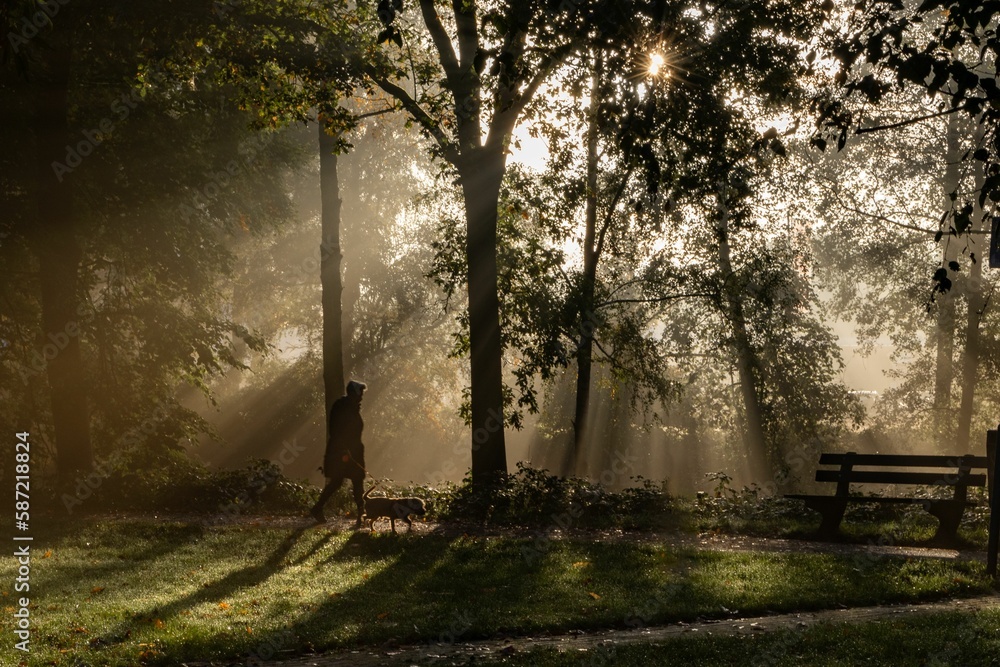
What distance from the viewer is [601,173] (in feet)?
70.1

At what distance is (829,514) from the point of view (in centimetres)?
1335

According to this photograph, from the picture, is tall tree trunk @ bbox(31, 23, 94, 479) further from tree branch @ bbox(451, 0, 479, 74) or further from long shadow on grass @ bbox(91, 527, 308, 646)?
tree branch @ bbox(451, 0, 479, 74)

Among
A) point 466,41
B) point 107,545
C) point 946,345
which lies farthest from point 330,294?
point 946,345

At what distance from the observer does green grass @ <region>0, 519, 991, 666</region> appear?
7.96 metres

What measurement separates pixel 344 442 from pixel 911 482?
785cm

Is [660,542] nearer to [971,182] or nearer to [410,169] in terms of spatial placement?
[971,182]

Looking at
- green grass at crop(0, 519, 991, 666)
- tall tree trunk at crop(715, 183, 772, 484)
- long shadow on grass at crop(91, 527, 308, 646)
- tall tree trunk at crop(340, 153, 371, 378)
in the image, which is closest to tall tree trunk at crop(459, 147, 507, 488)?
green grass at crop(0, 519, 991, 666)

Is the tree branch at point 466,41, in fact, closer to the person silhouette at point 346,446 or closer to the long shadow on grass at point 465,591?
the person silhouette at point 346,446

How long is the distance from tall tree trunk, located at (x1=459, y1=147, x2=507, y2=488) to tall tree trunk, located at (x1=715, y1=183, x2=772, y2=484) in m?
6.09

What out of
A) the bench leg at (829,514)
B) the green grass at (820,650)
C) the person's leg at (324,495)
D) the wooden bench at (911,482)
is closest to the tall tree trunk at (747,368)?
the wooden bench at (911,482)

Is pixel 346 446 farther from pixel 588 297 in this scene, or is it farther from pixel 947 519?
pixel 947 519

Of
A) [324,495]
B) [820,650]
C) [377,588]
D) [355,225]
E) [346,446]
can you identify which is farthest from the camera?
[355,225]

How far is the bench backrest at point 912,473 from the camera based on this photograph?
12.4 metres

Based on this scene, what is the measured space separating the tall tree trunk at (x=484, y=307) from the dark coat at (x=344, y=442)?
313cm
